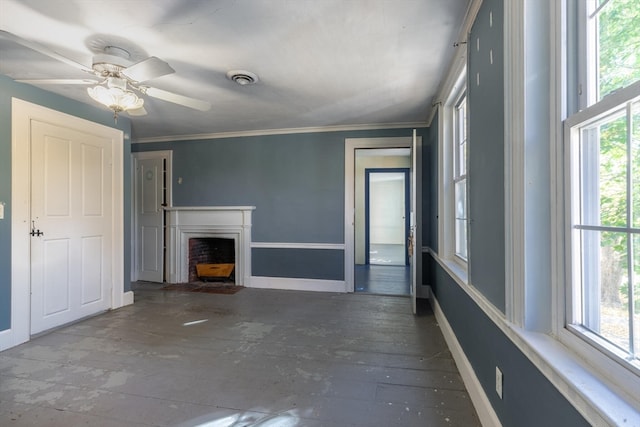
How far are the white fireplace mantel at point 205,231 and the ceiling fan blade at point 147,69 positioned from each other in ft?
8.72

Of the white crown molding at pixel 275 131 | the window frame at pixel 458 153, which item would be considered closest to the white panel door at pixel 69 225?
the white crown molding at pixel 275 131

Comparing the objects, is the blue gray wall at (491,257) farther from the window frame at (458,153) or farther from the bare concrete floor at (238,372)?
the window frame at (458,153)

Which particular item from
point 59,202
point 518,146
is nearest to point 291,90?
point 518,146

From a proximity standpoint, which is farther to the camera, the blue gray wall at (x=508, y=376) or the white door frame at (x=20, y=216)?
the white door frame at (x=20, y=216)

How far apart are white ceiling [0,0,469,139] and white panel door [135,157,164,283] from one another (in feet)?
5.73

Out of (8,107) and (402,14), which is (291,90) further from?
(8,107)

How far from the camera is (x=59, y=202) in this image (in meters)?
2.92

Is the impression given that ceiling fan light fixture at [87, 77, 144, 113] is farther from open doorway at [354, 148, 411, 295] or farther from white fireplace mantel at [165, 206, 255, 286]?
open doorway at [354, 148, 411, 295]

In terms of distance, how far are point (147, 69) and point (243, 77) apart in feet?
2.79

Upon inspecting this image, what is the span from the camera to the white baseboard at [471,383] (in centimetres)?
147

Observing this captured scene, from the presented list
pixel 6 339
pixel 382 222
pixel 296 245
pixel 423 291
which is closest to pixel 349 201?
pixel 296 245

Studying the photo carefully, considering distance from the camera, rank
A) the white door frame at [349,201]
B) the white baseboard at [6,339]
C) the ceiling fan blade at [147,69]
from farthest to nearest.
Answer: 1. the white door frame at [349,201]
2. the white baseboard at [6,339]
3. the ceiling fan blade at [147,69]

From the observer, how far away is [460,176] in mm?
2479

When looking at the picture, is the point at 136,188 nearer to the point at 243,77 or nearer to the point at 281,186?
the point at 281,186
